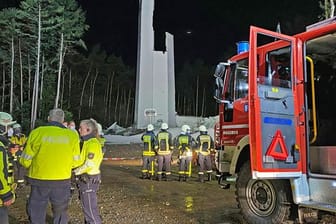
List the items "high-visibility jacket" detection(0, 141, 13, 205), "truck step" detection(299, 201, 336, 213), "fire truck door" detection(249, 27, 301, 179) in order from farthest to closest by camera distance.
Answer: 1. "fire truck door" detection(249, 27, 301, 179)
2. "truck step" detection(299, 201, 336, 213)
3. "high-visibility jacket" detection(0, 141, 13, 205)

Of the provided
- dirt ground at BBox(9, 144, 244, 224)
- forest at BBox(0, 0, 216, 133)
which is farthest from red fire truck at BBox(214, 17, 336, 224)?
forest at BBox(0, 0, 216, 133)

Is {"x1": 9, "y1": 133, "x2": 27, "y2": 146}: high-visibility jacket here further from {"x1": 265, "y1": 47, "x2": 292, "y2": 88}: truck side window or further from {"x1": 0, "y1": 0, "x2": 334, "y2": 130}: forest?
{"x1": 0, "y1": 0, "x2": 334, "y2": 130}: forest

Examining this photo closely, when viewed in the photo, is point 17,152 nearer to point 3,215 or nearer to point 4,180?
point 3,215

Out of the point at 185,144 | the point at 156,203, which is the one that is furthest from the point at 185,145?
the point at 156,203

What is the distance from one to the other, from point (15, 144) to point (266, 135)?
7798 millimetres

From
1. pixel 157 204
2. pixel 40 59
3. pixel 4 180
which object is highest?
pixel 40 59

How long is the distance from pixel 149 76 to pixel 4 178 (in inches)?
1163

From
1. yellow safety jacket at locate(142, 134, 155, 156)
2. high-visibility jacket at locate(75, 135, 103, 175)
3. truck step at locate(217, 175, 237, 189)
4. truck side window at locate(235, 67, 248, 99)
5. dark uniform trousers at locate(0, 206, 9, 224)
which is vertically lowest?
dark uniform trousers at locate(0, 206, 9, 224)

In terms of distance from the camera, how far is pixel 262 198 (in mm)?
6426

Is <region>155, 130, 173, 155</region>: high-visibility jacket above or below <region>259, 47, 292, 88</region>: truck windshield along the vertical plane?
below

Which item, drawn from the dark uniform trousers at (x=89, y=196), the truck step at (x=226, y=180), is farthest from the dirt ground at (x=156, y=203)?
the dark uniform trousers at (x=89, y=196)

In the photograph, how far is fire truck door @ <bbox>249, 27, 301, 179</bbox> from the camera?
5.67m

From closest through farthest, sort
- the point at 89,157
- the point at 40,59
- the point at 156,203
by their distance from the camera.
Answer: the point at 89,157 → the point at 156,203 → the point at 40,59

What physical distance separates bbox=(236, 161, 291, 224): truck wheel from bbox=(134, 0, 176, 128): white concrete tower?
88.9 ft
